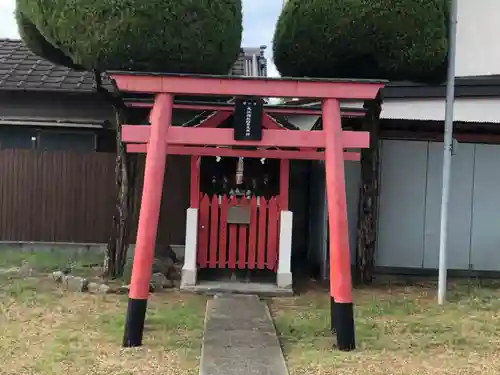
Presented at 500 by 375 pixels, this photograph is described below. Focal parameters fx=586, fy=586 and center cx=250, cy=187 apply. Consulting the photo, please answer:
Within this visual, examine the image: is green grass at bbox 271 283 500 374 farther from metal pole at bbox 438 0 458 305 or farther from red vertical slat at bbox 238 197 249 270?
red vertical slat at bbox 238 197 249 270

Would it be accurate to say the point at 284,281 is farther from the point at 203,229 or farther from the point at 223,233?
the point at 203,229

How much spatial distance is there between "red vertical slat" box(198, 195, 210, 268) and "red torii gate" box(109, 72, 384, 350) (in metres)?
2.99

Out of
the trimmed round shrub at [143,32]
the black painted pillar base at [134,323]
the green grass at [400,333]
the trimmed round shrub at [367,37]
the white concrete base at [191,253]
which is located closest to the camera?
the green grass at [400,333]

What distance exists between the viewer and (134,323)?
5477mm

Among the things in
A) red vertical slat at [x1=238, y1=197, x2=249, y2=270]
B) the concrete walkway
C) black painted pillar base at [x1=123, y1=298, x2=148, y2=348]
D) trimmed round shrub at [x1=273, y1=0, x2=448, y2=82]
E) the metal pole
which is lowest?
the concrete walkway

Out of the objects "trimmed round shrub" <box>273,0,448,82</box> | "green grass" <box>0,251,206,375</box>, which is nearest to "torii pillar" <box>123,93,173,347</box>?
"green grass" <box>0,251,206,375</box>

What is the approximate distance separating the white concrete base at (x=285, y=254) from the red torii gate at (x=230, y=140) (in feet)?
8.86

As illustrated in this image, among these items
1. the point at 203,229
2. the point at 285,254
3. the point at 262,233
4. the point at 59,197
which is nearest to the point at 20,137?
the point at 59,197

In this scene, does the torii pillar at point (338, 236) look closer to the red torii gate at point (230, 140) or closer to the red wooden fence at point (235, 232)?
the red torii gate at point (230, 140)

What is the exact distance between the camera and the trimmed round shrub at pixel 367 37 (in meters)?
7.61

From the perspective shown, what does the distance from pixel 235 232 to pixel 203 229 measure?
1.57 ft

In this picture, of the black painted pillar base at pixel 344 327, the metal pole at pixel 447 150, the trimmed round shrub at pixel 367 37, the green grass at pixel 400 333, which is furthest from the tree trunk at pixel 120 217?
the metal pole at pixel 447 150

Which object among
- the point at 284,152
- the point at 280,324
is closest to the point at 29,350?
the point at 280,324

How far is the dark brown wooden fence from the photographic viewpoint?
427 inches
